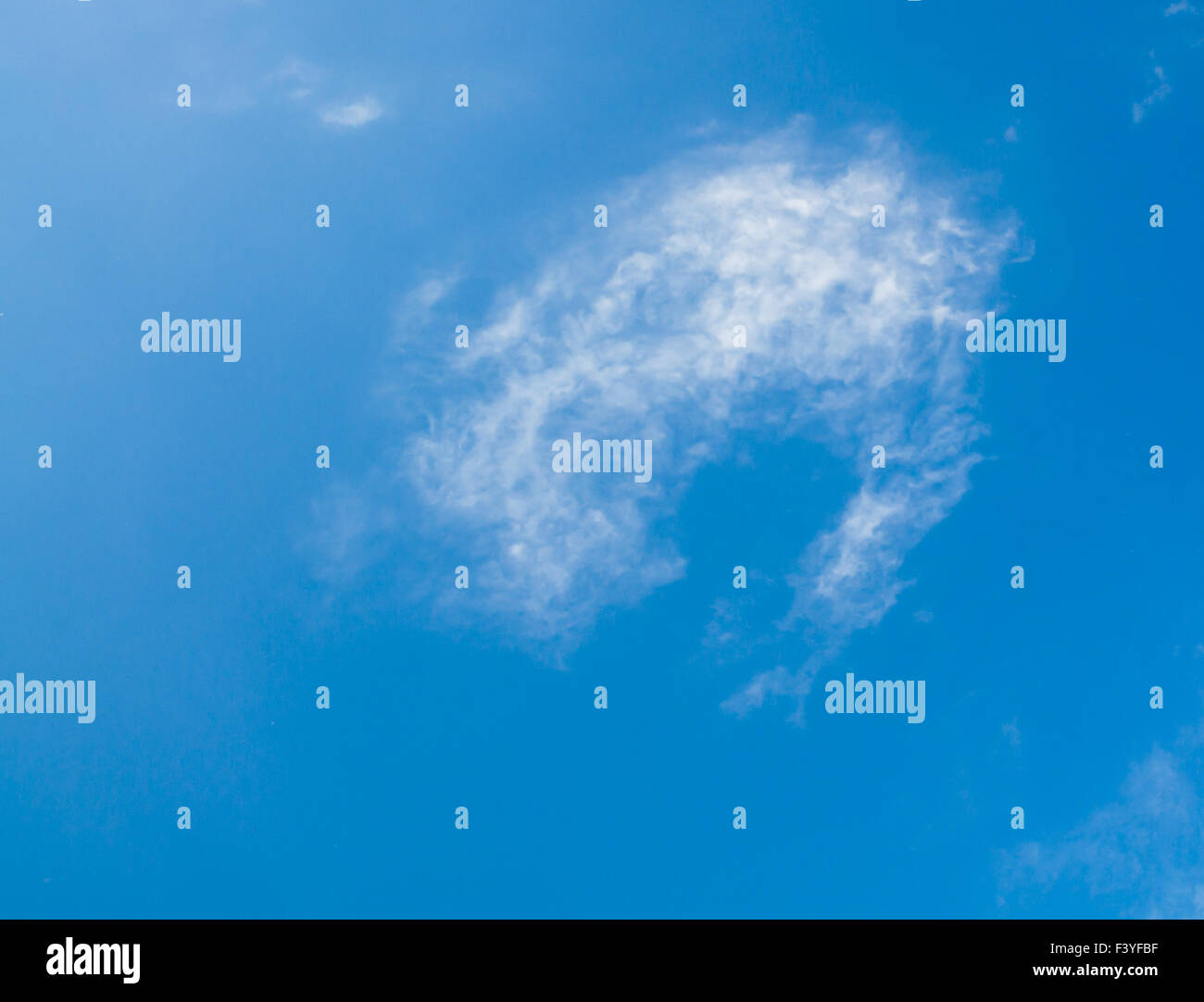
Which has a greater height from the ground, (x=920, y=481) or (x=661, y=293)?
(x=661, y=293)

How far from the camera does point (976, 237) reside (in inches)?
655

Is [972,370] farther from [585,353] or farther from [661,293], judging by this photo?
[585,353]

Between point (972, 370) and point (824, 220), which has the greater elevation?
point (824, 220)
